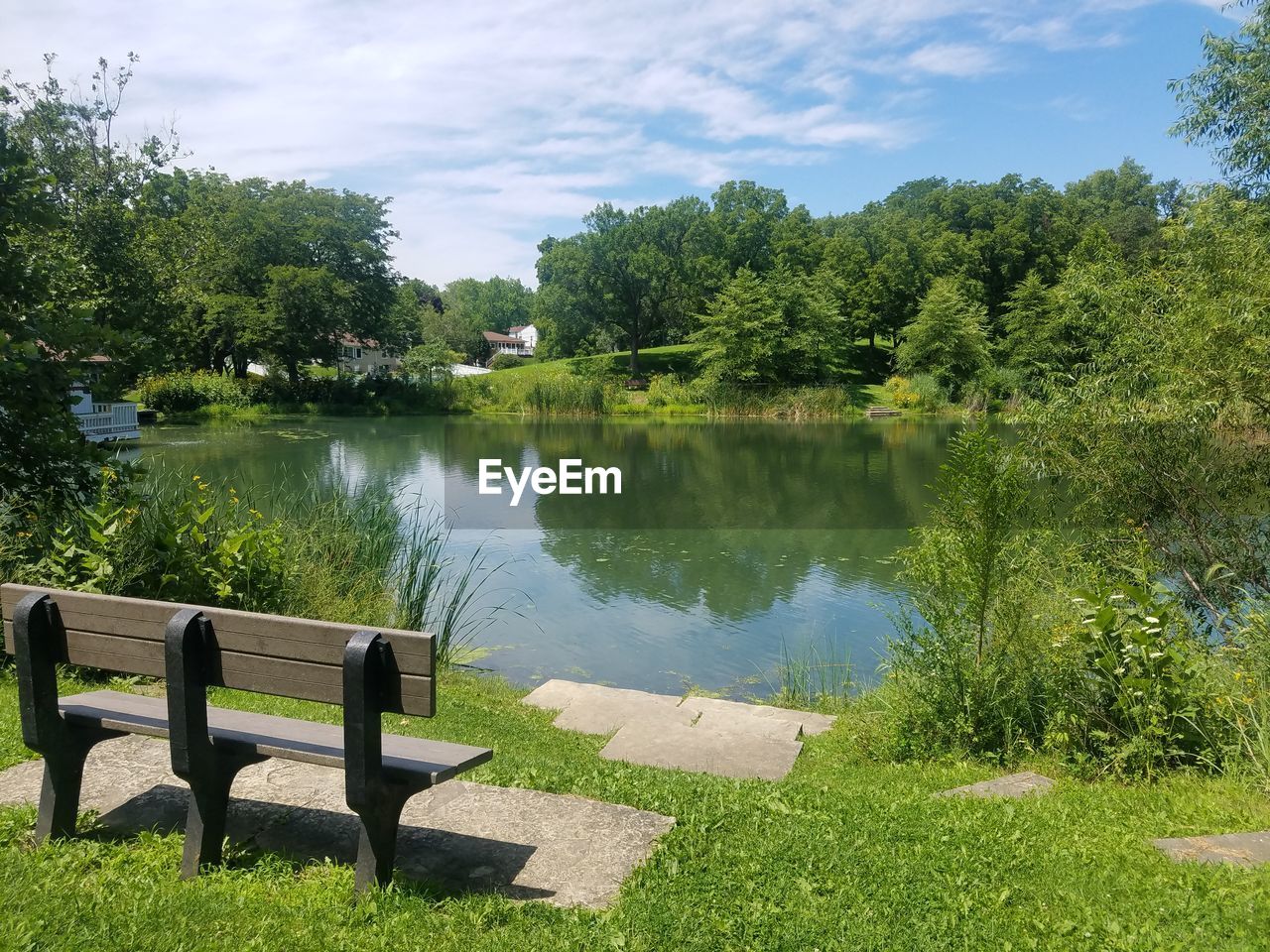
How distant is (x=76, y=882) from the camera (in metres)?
2.59

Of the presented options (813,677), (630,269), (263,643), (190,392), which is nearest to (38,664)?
(263,643)

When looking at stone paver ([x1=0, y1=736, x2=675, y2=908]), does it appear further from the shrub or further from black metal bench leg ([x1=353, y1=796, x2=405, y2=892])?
the shrub

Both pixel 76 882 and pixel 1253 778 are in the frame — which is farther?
pixel 1253 778

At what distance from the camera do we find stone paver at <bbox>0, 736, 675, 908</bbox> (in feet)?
9.25

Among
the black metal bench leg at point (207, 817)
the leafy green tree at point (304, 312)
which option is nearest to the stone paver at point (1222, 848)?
the black metal bench leg at point (207, 817)

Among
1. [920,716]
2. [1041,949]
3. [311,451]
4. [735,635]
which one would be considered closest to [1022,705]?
[920,716]

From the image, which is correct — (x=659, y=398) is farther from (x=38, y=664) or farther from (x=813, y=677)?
(x=38, y=664)

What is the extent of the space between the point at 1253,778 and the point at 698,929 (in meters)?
2.85

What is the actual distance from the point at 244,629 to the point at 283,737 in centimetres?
46

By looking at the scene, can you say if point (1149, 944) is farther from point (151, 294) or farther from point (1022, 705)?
point (151, 294)

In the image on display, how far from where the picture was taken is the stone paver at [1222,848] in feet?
9.54

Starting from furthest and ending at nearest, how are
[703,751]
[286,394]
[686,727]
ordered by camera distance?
[286,394], [686,727], [703,751]

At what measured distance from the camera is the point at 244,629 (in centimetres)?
258

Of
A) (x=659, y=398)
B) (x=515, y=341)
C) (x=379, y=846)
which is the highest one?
(x=515, y=341)
